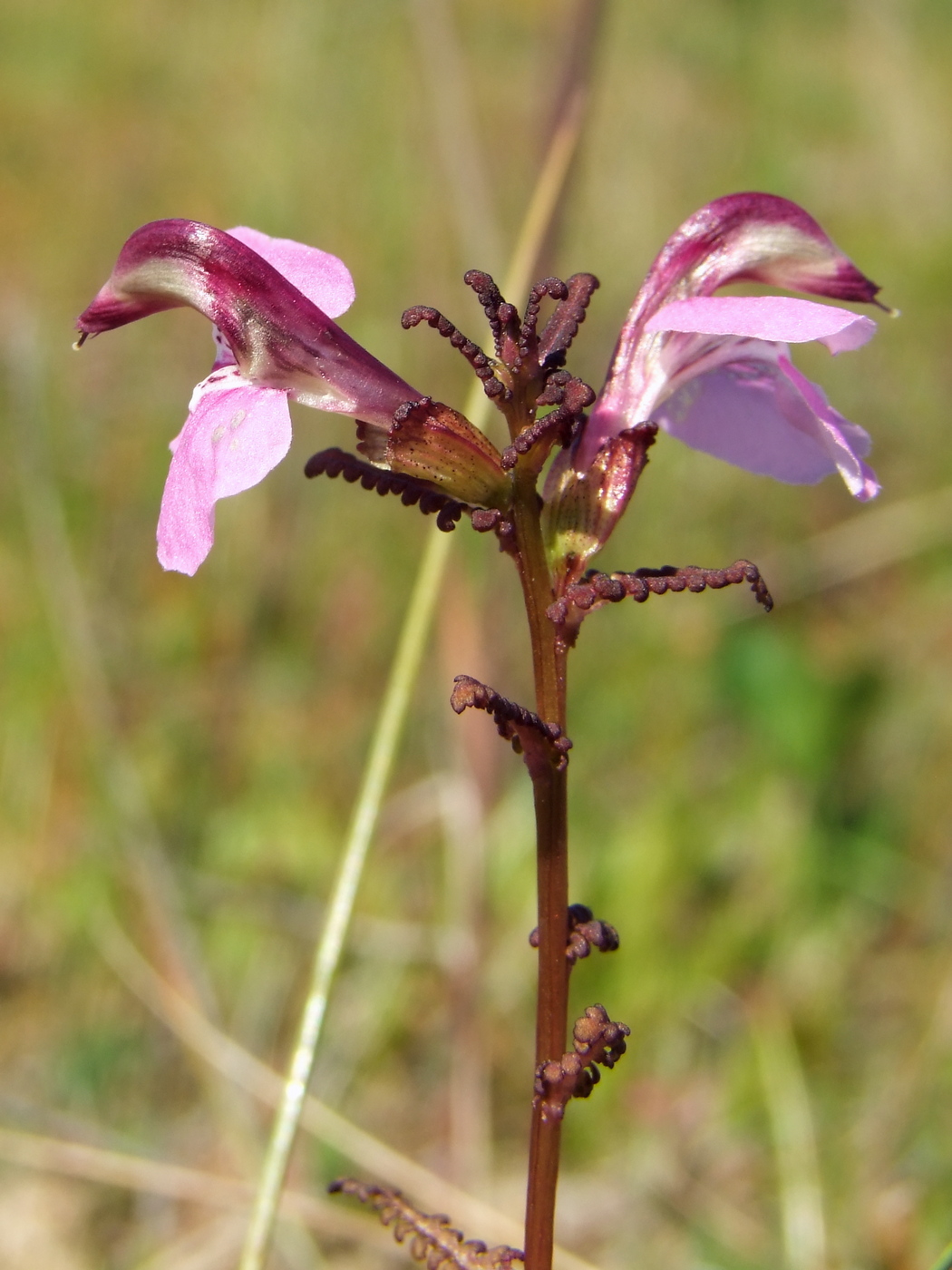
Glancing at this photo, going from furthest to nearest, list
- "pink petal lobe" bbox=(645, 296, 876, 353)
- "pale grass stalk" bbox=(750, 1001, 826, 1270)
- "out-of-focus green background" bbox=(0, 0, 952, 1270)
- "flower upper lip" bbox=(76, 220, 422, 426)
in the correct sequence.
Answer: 1. "out-of-focus green background" bbox=(0, 0, 952, 1270)
2. "pale grass stalk" bbox=(750, 1001, 826, 1270)
3. "flower upper lip" bbox=(76, 220, 422, 426)
4. "pink petal lobe" bbox=(645, 296, 876, 353)

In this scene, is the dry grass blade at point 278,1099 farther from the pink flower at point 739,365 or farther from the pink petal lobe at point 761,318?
the pink petal lobe at point 761,318

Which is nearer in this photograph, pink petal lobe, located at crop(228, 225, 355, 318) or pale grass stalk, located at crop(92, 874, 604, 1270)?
pink petal lobe, located at crop(228, 225, 355, 318)

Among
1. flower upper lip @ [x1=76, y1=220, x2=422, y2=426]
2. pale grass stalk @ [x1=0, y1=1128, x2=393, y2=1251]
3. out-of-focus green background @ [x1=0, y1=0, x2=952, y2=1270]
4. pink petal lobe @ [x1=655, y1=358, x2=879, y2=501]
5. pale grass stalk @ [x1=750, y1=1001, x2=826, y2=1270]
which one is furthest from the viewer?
out-of-focus green background @ [x1=0, y1=0, x2=952, y2=1270]

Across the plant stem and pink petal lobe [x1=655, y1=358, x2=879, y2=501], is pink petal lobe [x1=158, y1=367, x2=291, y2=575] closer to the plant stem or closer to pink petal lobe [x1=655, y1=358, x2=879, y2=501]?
the plant stem

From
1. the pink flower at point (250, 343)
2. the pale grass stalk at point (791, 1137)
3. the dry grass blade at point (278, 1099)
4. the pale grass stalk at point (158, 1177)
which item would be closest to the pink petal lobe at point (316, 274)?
the pink flower at point (250, 343)

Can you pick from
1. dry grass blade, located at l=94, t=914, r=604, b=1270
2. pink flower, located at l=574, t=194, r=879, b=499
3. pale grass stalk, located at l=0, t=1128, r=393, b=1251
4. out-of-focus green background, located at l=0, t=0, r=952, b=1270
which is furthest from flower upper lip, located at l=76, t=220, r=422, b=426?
out-of-focus green background, located at l=0, t=0, r=952, b=1270
